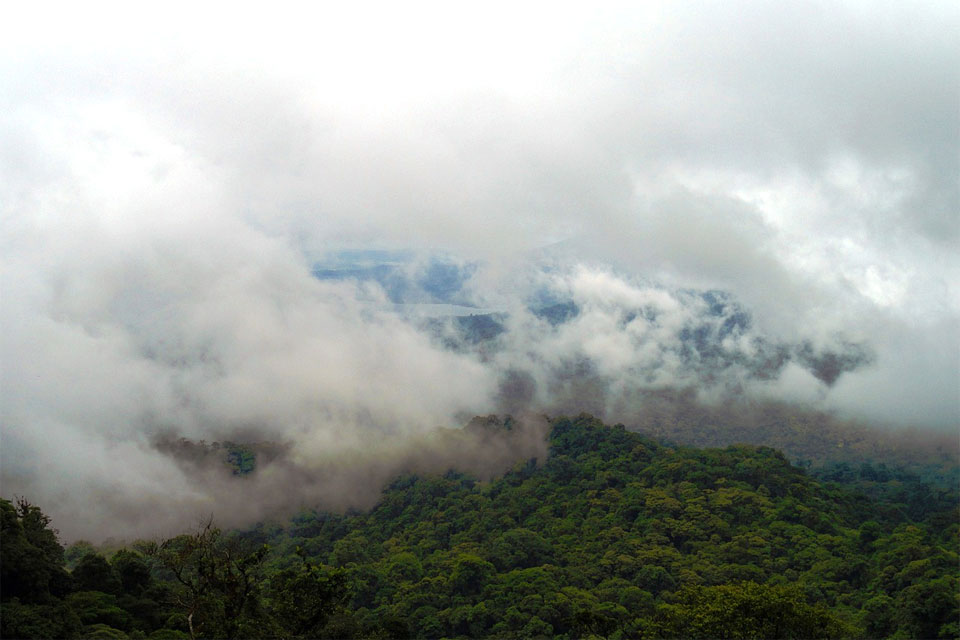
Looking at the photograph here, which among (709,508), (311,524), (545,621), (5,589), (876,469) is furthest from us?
(876,469)

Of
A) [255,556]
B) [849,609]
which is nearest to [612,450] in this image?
[849,609]

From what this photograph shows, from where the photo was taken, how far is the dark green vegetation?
41719 mm

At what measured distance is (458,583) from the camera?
77.4m

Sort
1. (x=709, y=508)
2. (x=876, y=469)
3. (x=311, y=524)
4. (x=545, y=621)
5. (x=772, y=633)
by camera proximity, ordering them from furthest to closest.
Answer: (x=876, y=469) < (x=311, y=524) < (x=709, y=508) < (x=545, y=621) < (x=772, y=633)

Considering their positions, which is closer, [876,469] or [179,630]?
[179,630]

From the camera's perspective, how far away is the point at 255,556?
4009 centimetres

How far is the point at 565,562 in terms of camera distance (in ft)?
287

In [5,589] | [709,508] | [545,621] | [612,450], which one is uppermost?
[612,450]

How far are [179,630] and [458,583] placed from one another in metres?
39.1

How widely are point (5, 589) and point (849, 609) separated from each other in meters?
68.6

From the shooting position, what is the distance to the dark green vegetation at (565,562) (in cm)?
4172

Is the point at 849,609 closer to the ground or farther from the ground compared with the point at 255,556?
closer to the ground

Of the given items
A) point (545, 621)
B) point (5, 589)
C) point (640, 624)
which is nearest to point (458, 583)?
point (545, 621)

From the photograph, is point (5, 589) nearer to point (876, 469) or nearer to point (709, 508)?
point (709, 508)
